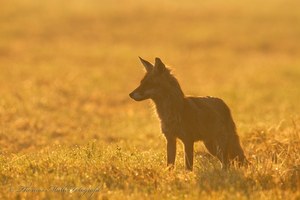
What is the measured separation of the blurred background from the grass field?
2.4 inches

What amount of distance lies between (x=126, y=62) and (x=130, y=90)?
731 cm

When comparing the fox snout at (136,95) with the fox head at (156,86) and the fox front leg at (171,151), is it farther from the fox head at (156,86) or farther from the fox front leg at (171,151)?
the fox front leg at (171,151)

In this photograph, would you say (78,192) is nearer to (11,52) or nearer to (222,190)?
(222,190)

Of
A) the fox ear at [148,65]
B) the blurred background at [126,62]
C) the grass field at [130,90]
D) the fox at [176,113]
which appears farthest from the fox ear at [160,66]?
the blurred background at [126,62]

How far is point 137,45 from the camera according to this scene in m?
36.8

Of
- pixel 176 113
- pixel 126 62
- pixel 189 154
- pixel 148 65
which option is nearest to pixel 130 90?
pixel 126 62

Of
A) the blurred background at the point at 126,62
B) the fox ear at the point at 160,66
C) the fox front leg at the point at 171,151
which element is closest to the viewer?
the fox ear at the point at 160,66

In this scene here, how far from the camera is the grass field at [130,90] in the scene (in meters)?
8.77

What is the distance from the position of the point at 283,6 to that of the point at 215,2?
15.6 ft

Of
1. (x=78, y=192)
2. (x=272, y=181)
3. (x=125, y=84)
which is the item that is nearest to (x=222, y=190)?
(x=272, y=181)

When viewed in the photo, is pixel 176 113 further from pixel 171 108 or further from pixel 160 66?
pixel 160 66

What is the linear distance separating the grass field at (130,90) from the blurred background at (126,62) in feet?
0.20

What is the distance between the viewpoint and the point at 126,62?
103 feet

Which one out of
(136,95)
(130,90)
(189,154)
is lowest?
(189,154)
